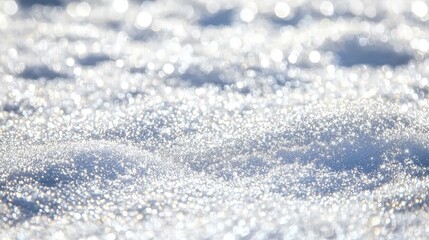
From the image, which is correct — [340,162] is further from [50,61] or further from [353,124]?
[50,61]

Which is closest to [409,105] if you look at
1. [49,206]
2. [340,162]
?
[340,162]

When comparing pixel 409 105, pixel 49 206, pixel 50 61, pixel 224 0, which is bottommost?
pixel 49 206

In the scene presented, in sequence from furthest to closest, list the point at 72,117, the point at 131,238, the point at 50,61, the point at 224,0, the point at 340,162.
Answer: the point at 224,0
the point at 50,61
the point at 72,117
the point at 340,162
the point at 131,238

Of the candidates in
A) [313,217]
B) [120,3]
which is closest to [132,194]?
[313,217]

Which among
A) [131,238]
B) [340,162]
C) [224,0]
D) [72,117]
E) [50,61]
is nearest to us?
[131,238]

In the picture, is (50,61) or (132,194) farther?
(50,61)

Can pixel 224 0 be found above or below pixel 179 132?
above
